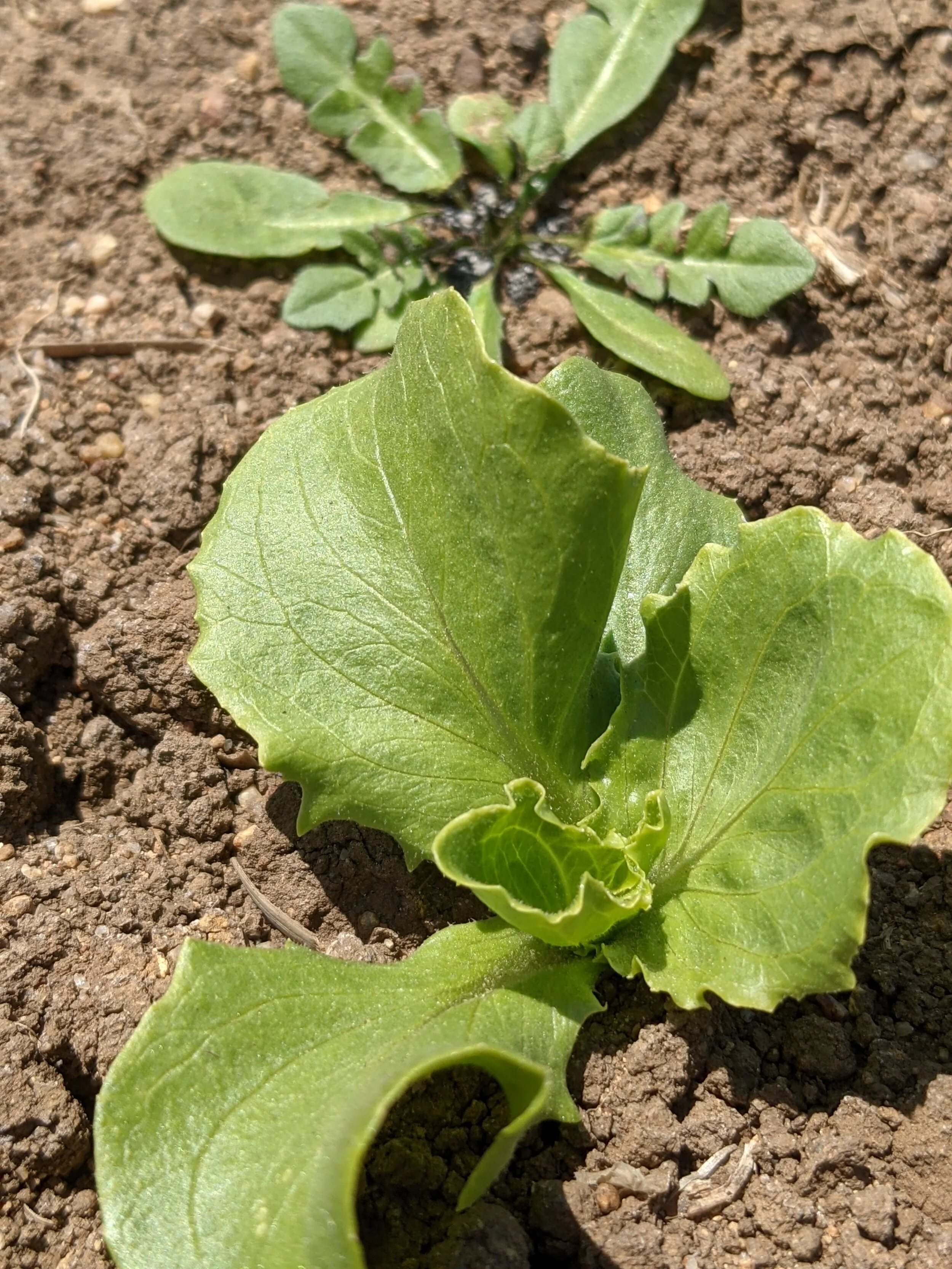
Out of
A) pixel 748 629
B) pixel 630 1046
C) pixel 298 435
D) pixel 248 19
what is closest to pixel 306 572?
pixel 298 435

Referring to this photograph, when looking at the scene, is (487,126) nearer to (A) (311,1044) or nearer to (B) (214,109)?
(B) (214,109)

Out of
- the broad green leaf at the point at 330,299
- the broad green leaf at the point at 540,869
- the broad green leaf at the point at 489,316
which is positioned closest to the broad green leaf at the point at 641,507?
the broad green leaf at the point at 540,869

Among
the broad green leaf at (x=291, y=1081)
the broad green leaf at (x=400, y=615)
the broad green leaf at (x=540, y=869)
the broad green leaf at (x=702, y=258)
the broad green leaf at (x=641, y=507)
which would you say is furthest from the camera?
the broad green leaf at (x=702, y=258)

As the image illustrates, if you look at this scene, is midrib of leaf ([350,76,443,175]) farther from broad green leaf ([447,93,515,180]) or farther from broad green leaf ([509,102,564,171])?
broad green leaf ([509,102,564,171])

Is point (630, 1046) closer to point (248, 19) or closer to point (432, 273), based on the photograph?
point (432, 273)

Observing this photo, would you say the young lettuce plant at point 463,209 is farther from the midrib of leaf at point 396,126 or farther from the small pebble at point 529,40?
the small pebble at point 529,40

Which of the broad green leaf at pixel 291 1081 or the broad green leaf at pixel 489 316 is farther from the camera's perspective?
the broad green leaf at pixel 489 316

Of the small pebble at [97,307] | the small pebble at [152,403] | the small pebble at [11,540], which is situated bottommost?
the small pebble at [152,403]
